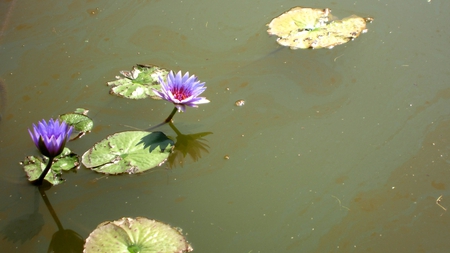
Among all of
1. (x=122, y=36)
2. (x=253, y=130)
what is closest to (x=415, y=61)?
(x=253, y=130)

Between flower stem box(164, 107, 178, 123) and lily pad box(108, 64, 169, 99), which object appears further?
lily pad box(108, 64, 169, 99)

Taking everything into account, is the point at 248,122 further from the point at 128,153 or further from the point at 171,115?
the point at 128,153

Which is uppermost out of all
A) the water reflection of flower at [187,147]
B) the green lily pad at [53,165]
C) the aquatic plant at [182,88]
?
the aquatic plant at [182,88]

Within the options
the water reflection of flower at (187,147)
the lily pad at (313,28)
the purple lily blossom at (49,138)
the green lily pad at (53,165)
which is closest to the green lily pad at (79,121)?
the green lily pad at (53,165)

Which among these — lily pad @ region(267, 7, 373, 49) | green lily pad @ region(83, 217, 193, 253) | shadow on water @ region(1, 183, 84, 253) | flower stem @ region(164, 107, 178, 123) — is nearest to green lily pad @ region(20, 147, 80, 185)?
shadow on water @ region(1, 183, 84, 253)

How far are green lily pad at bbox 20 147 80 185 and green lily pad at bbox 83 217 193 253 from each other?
0.35m

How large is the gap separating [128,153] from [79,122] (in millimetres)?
347

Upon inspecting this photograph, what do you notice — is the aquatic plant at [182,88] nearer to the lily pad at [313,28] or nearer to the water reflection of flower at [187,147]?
the water reflection of flower at [187,147]

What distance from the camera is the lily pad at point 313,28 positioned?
2.58 meters

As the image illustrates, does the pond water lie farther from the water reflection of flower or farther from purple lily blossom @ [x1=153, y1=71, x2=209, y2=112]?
purple lily blossom @ [x1=153, y1=71, x2=209, y2=112]

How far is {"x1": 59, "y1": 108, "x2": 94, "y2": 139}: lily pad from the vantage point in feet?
7.08

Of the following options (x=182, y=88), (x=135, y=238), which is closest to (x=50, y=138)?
(x=135, y=238)

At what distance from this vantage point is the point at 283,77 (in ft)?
7.95

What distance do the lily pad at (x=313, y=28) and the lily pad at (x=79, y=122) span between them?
46.1 inches
